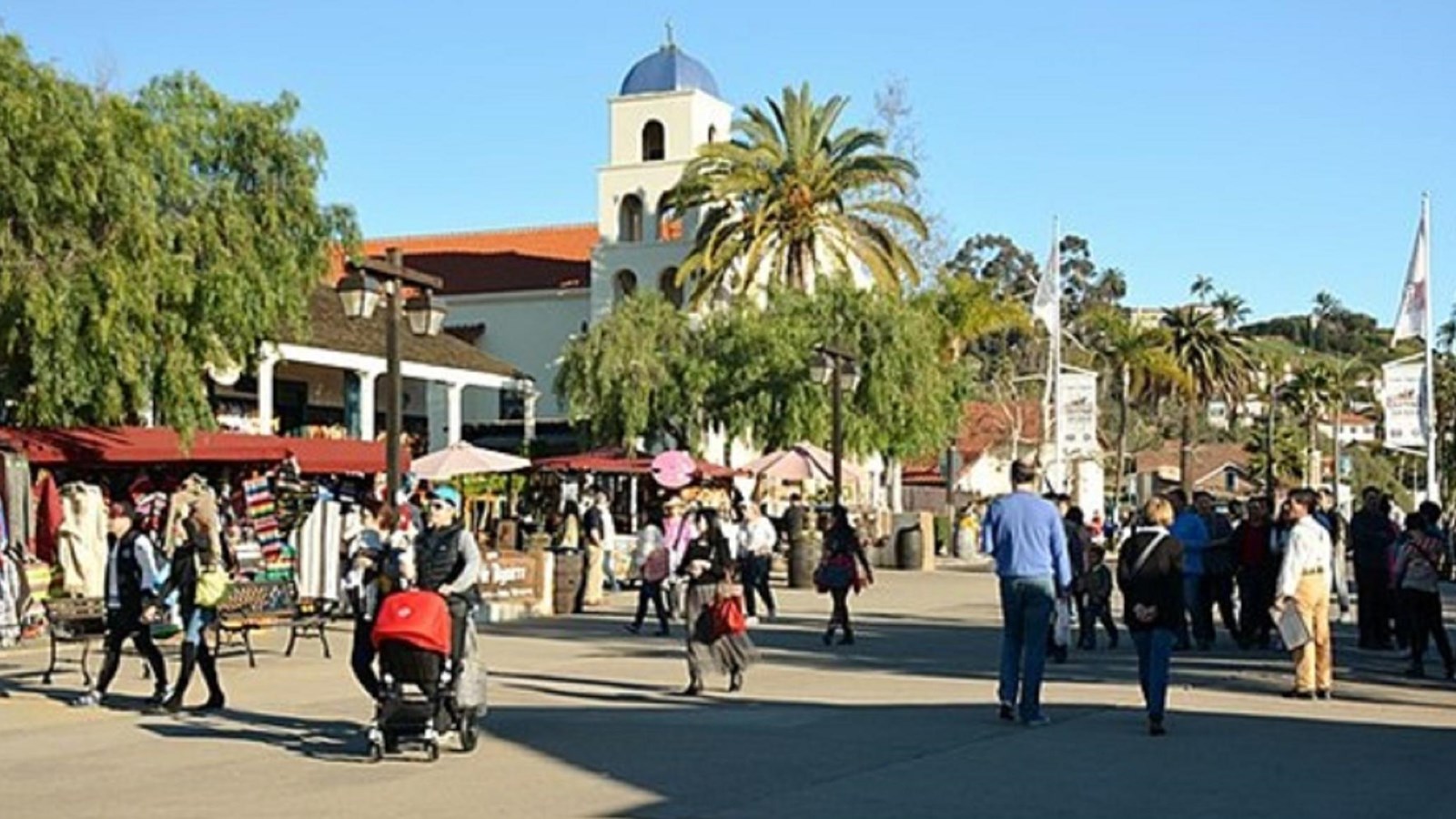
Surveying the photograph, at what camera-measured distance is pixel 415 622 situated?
11609mm

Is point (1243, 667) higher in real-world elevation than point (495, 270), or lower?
lower

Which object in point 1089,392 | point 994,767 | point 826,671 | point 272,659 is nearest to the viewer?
point 994,767

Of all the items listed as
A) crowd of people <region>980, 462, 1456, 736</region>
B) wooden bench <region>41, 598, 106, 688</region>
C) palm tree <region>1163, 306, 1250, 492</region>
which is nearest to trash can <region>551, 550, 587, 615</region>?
crowd of people <region>980, 462, 1456, 736</region>

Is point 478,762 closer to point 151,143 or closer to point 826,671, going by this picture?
point 826,671

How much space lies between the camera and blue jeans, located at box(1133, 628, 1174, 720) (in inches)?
488


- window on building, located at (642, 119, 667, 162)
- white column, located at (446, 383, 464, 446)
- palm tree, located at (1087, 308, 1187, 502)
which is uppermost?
window on building, located at (642, 119, 667, 162)

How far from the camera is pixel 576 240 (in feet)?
222

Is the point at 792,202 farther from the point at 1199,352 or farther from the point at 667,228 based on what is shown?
the point at 1199,352

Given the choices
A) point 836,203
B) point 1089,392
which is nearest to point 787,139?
point 836,203

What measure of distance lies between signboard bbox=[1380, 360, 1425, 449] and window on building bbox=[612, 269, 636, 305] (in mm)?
30676

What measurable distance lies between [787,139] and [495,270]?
56.3 ft

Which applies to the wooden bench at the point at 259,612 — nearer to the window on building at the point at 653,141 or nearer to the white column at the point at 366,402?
the white column at the point at 366,402

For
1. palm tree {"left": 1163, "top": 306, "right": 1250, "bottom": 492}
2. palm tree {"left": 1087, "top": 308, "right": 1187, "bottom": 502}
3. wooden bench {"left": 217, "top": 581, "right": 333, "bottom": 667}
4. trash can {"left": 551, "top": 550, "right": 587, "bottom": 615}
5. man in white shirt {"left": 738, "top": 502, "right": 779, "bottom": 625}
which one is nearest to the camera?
wooden bench {"left": 217, "top": 581, "right": 333, "bottom": 667}

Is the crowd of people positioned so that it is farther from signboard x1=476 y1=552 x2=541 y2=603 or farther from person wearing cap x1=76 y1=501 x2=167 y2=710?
signboard x1=476 y1=552 x2=541 y2=603
